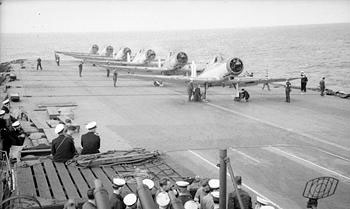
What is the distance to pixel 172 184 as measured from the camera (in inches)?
343

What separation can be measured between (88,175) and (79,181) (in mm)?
495

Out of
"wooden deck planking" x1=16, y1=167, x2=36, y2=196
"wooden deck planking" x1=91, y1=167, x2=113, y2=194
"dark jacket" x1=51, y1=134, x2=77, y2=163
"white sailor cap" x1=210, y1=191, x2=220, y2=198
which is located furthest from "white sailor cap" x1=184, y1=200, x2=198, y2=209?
"dark jacket" x1=51, y1=134, x2=77, y2=163

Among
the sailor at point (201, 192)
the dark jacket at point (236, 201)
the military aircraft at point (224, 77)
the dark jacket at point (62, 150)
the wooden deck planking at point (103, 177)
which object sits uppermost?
the military aircraft at point (224, 77)

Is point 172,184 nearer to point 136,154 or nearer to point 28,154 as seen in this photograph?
point 136,154

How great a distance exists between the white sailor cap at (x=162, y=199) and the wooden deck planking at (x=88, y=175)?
213cm

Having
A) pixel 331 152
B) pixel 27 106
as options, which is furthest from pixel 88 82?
pixel 331 152

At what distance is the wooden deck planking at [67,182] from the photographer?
8.14m

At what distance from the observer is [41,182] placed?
28.5 ft

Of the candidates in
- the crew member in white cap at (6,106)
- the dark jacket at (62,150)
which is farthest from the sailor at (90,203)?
the crew member in white cap at (6,106)

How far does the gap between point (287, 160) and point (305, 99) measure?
17221 millimetres

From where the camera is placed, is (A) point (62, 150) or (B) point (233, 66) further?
(B) point (233, 66)

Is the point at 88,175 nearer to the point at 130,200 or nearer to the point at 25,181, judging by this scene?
the point at 25,181

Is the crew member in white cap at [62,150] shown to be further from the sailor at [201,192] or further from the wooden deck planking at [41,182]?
the sailor at [201,192]

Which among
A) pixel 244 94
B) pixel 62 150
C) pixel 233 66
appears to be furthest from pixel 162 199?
pixel 233 66
